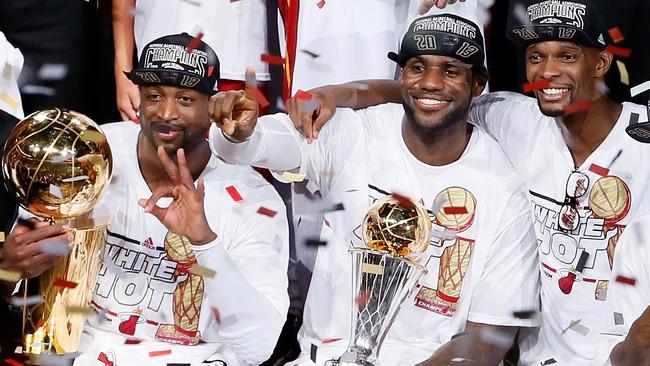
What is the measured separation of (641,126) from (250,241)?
103 cm

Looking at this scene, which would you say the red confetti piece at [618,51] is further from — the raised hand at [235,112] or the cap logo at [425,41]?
the raised hand at [235,112]

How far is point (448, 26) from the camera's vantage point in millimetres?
3023

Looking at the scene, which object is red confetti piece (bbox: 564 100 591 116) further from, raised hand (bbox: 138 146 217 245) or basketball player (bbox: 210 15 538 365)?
raised hand (bbox: 138 146 217 245)

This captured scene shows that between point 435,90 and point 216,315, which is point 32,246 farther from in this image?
point 435,90

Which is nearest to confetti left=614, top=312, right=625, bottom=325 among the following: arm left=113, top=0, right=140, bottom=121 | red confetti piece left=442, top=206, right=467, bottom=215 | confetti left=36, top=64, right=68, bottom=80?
red confetti piece left=442, top=206, right=467, bottom=215

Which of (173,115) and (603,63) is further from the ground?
(603,63)

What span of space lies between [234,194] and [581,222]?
0.90 m

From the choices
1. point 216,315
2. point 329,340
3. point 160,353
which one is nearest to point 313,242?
point 329,340

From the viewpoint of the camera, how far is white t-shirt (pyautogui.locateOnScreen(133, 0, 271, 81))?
3.38 m

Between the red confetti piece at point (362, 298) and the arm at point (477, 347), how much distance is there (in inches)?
17.9

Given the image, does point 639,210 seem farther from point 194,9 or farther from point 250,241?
point 194,9

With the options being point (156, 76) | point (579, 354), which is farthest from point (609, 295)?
point (156, 76)

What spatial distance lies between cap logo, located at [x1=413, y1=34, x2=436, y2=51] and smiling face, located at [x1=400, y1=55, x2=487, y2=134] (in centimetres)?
4

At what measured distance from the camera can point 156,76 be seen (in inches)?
123
